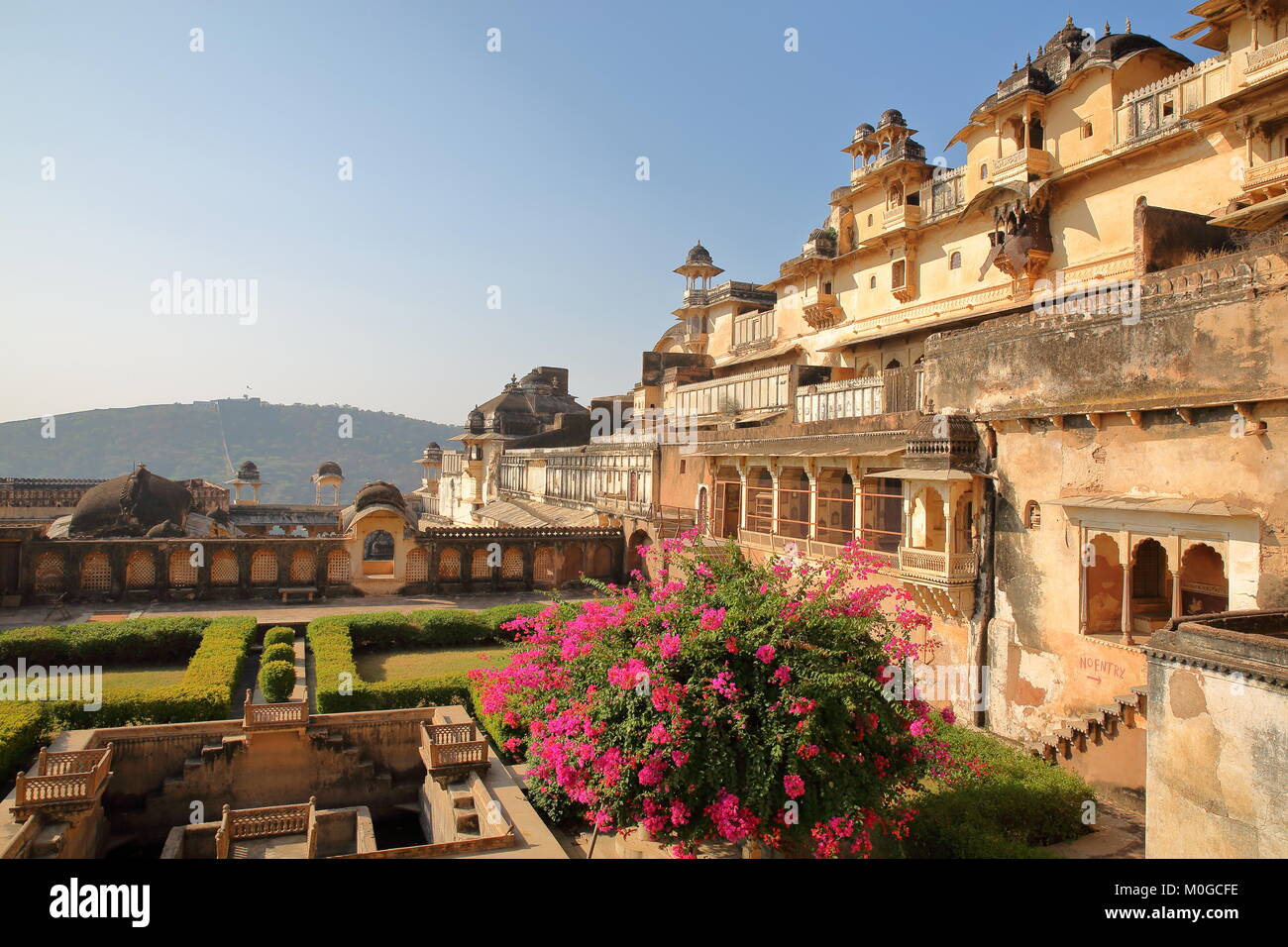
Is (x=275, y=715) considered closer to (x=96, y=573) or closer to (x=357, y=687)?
(x=357, y=687)

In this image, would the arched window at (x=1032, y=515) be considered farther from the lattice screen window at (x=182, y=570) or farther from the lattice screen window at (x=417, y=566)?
the lattice screen window at (x=182, y=570)

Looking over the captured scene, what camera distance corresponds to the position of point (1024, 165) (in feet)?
88.1

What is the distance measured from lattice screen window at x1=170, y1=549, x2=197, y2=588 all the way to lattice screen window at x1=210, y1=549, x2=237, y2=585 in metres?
0.61

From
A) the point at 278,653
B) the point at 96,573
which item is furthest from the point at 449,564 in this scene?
the point at 278,653

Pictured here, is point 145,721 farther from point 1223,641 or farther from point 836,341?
point 836,341

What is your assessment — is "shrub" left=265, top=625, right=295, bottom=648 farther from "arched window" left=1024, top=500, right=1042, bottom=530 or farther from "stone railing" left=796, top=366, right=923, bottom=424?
"arched window" left=1024, top=500, right=1042, bottom=530

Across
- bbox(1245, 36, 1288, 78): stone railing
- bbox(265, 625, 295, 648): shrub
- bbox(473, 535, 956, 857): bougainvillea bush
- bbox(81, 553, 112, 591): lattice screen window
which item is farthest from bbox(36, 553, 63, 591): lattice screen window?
bbox(1245, 36, 1288, 78): stone railing

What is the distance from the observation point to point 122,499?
33062mm

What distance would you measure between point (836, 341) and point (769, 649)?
94.9ft

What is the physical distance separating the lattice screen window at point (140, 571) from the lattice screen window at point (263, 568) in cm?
317

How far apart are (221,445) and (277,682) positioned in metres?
155

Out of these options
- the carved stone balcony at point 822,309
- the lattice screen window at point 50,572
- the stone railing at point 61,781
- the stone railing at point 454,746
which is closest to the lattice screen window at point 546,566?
the carved stone balcony at point 822,309

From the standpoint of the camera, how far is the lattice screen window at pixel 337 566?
31.4 meters

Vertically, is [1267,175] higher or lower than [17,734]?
higher
